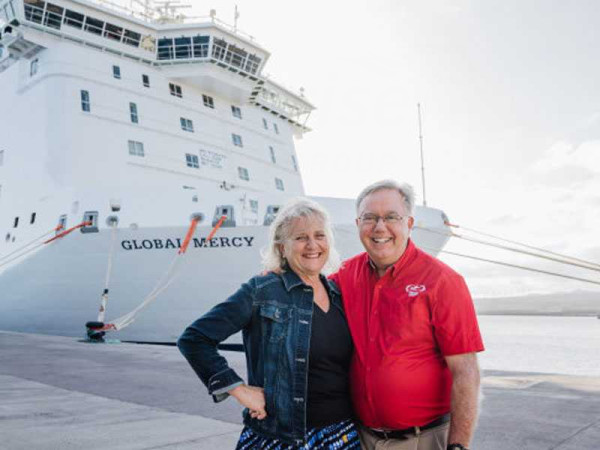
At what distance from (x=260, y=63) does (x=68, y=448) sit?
16.2 metres

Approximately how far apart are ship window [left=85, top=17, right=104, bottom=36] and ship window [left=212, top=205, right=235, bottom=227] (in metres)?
7.95

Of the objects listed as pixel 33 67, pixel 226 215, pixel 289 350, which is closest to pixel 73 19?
pixel 33 67

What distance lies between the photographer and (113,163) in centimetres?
1438

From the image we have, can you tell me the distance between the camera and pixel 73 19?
15750 mm

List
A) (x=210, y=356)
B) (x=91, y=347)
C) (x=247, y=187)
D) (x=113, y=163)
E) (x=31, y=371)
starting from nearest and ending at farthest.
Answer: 1. (x=210, y=356)
2. (x=31, y=371)
3. (x=91, y=347)
4. (x=113, y=163)
5. (x=247, y=187)

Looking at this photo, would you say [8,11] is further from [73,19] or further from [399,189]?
[399,189]

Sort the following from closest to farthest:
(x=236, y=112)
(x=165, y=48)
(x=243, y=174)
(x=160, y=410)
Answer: (x=160, y=410)
(x=243, y=174)
(x=165, y=48)
(x=236, y=112)

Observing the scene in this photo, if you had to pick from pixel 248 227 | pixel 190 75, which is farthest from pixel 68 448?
pixel 190 75

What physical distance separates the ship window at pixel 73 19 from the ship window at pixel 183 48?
9.17 feet

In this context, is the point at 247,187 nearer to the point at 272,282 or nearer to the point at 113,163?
the point at 113,163

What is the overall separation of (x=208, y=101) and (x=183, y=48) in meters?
1.78

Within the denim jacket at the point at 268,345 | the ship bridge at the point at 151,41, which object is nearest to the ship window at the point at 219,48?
the ship bridge at the point at 151,41

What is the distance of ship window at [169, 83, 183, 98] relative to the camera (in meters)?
16.8

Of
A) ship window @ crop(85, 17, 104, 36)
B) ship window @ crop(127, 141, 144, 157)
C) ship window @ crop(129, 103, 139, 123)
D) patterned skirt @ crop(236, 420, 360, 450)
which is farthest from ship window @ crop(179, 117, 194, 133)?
patterned skirt @ crop(236, 420, 360, 450)
